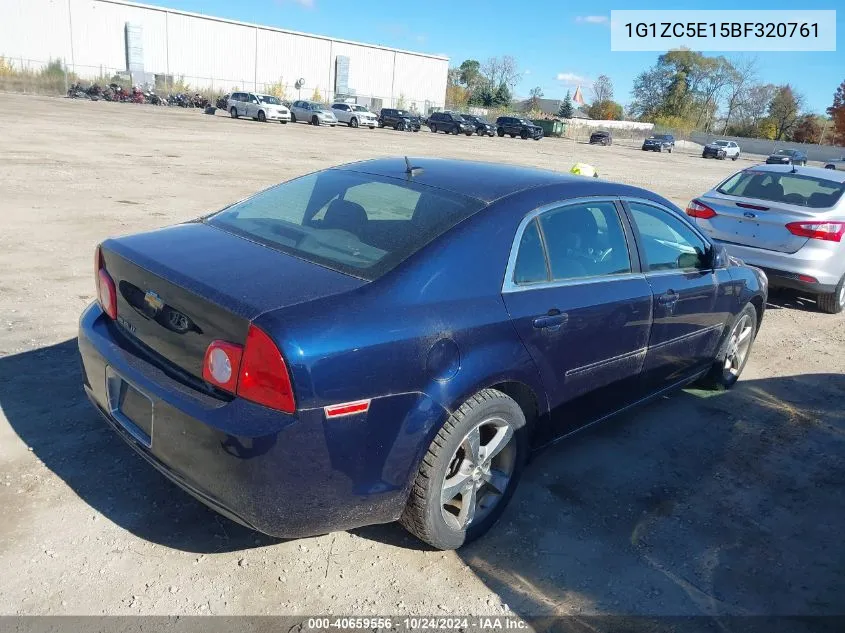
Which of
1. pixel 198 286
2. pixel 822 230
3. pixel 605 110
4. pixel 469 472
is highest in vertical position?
pixel 605 110

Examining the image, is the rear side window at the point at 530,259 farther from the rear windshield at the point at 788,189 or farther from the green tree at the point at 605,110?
the green tree at the point at 605,110

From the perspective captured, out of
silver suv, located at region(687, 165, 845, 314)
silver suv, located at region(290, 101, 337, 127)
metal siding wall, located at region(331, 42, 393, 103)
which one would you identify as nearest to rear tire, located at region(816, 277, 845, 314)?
silver suv, located at region(687, 165, 845, 314)

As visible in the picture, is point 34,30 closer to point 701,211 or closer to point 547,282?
point 701,211

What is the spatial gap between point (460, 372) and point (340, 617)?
1.06 metres

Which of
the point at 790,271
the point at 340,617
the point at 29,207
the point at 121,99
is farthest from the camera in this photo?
the point at 121,99

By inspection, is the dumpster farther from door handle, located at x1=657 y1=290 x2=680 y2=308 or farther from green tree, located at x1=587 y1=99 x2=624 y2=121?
door handle, located at x1=657 y1=290 x2=680 y2=308

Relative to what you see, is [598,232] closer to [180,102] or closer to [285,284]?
[285,284]

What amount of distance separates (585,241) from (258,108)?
4234cm

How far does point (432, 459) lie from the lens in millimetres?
2771

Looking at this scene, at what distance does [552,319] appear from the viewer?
320 cm

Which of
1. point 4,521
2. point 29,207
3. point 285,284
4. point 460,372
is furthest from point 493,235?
point 29,207

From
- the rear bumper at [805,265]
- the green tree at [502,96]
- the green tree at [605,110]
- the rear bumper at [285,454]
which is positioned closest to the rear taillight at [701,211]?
the rear bumper at [805,265]

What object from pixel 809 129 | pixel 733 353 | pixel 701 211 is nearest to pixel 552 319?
pixel 733 353

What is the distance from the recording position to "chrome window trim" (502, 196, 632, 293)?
309 centimetres
